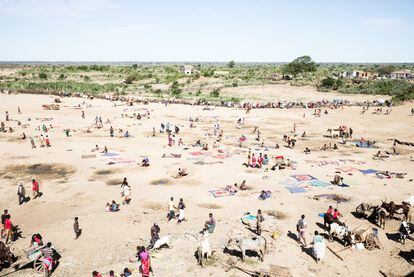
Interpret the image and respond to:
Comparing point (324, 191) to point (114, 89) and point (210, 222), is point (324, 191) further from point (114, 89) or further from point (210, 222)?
point (114, 89)

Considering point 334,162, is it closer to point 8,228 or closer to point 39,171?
point 39,171

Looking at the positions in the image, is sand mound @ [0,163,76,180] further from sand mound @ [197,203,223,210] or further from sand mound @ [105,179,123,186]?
sand mound @ [197,203,223,210]

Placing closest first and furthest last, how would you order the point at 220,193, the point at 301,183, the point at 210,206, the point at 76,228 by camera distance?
the point at 76,228 → the point at 210,206 → the point at 220,193 → the point at 301,183

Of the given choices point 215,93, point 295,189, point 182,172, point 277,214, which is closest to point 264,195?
point 277,214

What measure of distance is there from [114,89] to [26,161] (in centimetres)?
5832

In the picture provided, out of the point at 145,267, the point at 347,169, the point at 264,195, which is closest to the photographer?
the point at 145,267

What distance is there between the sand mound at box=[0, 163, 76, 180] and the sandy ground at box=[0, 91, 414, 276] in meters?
0.08

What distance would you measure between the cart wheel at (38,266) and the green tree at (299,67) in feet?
310

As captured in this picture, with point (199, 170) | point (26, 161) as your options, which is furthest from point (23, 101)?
point (199, 170)

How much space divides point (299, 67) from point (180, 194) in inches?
3419

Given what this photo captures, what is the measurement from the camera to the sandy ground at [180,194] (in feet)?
46.0

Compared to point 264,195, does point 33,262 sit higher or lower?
lower

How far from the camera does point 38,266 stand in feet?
43.8

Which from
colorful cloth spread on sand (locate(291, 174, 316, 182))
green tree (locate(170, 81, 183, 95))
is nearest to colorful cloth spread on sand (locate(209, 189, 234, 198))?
colorful cloth spread on sand (locate(291, 174, 316, 182))
